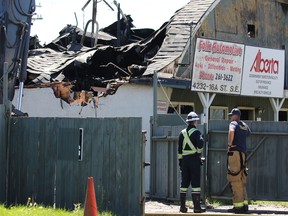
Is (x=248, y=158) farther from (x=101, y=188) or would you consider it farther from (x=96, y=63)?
(x=96, y=63)

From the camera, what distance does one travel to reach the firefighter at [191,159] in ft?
41.0

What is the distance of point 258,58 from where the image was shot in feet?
75.0

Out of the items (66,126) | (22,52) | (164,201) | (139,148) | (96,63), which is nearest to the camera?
(139,148)

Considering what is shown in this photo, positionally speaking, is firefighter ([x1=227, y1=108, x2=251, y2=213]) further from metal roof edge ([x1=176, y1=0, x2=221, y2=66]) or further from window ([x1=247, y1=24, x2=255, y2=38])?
window ([x1=247, y1=24, x2=255, y2=38])

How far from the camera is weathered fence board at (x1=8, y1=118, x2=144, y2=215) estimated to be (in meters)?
11.6

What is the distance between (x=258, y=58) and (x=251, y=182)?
383 inches

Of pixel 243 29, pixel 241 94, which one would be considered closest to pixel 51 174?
pixel 241 94

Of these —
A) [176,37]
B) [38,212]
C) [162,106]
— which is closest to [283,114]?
[176,37]

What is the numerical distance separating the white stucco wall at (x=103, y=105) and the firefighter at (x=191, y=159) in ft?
19.0

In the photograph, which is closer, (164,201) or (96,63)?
(164,201)

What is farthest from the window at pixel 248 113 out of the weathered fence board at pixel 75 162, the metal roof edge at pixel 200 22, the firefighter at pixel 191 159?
the weathered fence board at pixel 75 162

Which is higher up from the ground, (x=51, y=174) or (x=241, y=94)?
(x=241, y=94)

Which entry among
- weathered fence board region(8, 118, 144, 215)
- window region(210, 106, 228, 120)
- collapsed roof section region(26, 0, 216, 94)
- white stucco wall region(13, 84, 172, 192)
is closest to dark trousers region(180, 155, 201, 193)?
weathered fence board region(8, 118, 144, 215)

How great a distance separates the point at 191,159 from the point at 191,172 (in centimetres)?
25
